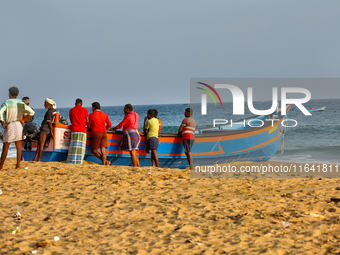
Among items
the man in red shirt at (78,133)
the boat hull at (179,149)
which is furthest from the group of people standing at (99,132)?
the boat hull at (179,149)

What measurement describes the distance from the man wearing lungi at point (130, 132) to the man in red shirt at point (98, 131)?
1.41 ft

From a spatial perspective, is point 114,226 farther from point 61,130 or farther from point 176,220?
point 61,130

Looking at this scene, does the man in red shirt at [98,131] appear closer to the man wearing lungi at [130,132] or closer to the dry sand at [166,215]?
the man wearing lungi at [130,132]

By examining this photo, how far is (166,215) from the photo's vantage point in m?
4.12

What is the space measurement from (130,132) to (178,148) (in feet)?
5.45

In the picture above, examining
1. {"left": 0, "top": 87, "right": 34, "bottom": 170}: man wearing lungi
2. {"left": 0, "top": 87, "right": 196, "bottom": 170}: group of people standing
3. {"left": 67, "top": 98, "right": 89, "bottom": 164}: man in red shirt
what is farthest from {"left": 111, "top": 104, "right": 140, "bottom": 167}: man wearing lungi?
{"left": 0, "top": 87, "right": 34, "bottom": 170}: man wearing lungi

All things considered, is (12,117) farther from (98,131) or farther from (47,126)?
(98,131)

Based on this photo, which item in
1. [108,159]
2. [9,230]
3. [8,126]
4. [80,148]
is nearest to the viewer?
[9,230]

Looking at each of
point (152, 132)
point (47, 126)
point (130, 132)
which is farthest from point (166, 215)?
point (47, 126)

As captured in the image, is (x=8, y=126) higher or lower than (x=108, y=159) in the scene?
higher

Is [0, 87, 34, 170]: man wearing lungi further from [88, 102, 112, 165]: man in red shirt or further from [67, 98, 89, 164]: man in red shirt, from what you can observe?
[88, 102, 112, 165]: man in red shirt

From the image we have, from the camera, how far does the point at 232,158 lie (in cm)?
988

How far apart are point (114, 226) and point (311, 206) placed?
2544 mm

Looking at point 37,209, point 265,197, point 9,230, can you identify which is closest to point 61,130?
point 37,209
